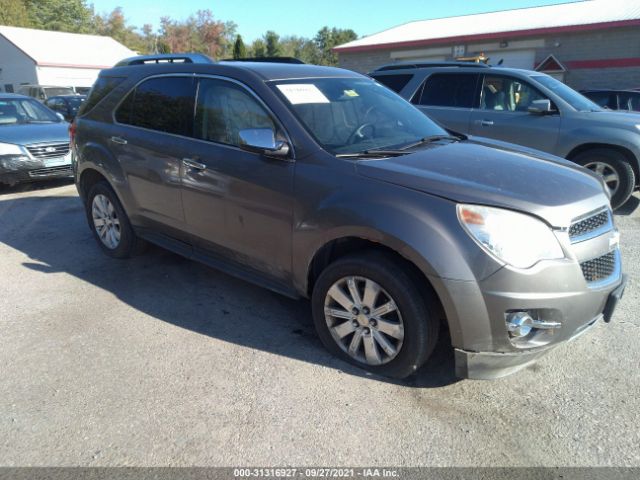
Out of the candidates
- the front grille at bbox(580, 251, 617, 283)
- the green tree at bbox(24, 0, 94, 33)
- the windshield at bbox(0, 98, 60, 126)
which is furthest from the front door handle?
the green tree at bbox(24, 0, 94, 33)

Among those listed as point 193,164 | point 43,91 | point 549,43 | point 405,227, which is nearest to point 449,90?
point 193,164

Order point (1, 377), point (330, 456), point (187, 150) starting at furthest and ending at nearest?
point (187, 150) → point (1, 377) → point (330, 456)

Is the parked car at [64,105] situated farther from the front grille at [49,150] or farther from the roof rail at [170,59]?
the roof rail at [170,59]

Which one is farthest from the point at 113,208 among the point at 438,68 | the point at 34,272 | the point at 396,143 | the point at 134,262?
the point at 438,68

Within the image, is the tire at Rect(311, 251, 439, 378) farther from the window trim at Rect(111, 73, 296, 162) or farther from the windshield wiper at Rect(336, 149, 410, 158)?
the window trim at Rect(111, 73, 296, 162)

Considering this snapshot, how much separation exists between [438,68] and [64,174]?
6.34 meters

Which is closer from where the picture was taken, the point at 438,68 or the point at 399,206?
the point at 399,206

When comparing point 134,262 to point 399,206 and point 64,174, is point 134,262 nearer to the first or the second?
point 399,206

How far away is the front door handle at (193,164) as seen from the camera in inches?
142

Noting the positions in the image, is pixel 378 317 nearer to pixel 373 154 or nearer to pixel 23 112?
pixel 373 154

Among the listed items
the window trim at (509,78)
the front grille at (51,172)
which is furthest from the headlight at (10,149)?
the window trim at (509,78)

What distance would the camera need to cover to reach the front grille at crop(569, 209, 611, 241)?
2.57 meters

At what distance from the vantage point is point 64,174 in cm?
819

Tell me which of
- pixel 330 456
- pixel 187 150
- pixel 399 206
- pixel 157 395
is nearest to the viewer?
pixel 330 456
